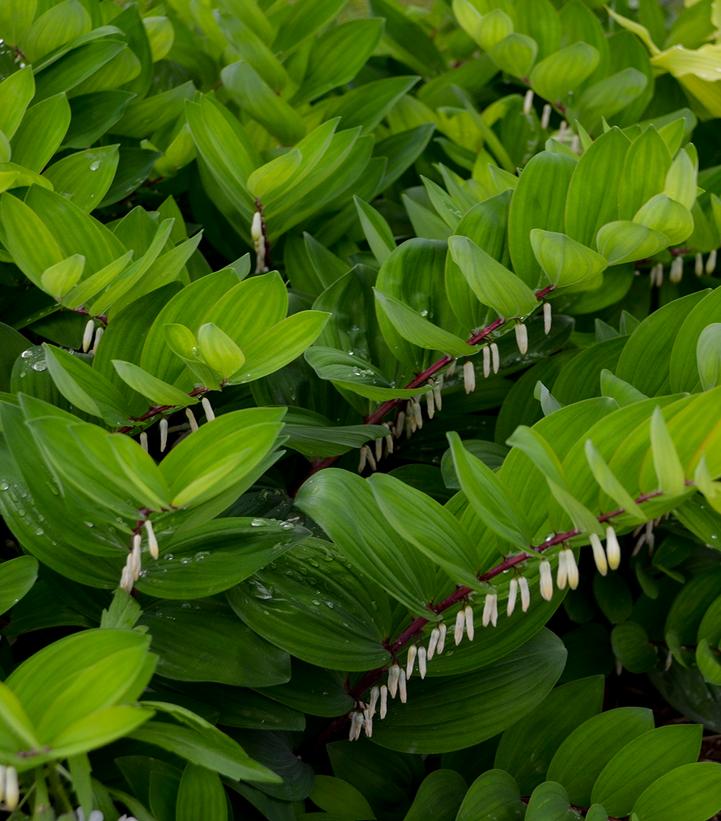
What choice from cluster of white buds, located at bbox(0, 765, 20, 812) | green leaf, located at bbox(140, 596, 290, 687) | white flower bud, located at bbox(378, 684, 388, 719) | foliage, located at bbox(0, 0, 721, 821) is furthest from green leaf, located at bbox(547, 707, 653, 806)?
cluster of white buds, located at bbox(0, 765, 20, 812)

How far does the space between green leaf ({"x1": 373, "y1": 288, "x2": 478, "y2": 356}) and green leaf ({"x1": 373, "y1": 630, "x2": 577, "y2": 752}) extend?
0.81 feet

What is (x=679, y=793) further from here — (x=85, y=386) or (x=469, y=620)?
(x=85, y=386)

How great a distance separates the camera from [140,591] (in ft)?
2.27

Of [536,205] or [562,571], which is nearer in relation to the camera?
[562,571]

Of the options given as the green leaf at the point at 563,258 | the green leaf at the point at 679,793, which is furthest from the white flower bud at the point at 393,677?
the green leaf at the point at 563,258

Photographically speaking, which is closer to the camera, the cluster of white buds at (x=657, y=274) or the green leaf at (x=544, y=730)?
the green leaf at (x=544, y=730)

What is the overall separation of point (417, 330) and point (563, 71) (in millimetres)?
521

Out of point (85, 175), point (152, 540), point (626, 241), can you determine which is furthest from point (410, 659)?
point (85, 175)

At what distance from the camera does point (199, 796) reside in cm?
65

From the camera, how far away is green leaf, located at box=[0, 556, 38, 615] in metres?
0.64

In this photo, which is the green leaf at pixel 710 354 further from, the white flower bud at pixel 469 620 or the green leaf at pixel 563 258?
the white flower bud at pixel 469 620

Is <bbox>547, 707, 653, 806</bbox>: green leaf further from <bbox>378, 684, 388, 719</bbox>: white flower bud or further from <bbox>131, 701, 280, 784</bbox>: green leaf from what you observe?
<bbox>131, 701, 280, 784</bbox>: green leaf

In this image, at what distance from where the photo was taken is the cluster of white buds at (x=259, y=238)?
0.90m

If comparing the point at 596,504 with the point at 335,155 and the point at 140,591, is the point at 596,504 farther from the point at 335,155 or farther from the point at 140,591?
the point at 335,155
